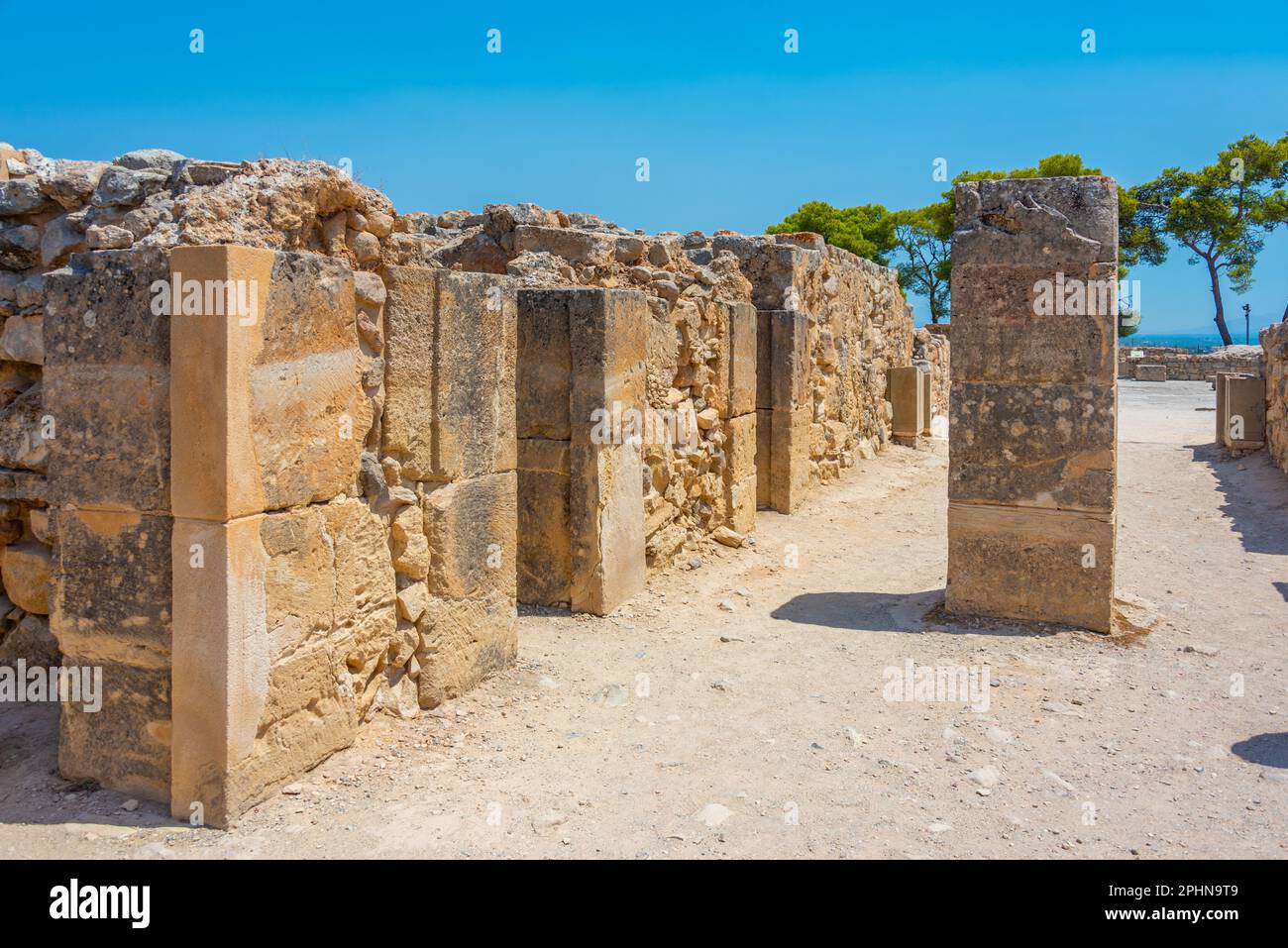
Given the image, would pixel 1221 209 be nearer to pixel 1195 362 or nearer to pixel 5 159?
pixel 1195 362

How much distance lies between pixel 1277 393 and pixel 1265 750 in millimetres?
9373

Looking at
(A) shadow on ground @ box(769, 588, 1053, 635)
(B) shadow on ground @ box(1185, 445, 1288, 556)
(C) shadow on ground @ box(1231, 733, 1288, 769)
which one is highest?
(B) shadow on ground @ box(1185, 445, 1288, 556)

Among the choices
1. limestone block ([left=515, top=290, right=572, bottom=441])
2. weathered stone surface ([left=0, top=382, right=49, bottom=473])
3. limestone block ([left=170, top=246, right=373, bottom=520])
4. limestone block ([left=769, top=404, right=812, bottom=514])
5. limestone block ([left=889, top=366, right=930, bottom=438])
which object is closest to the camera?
limestone block ([left=170, top=246, right=373, bottom=520])

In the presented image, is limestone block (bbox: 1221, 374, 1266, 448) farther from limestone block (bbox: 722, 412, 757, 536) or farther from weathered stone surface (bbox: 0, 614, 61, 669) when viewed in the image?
weathered stone surface (bbox: 0, 614, 61, 669)

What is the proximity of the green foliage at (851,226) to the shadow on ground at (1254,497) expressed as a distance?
72.8 ft

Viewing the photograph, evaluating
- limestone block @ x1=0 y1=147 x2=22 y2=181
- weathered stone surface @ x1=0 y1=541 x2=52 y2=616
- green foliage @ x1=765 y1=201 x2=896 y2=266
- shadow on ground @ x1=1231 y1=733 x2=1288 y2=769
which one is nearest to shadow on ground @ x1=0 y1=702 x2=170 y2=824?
weathered stone surface @ x1=0 y1=541 x2=52 y2=616

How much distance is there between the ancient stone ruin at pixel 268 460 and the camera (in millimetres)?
3357

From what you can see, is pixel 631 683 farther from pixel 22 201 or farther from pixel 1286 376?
pixel 1286 376

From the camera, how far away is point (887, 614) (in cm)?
639

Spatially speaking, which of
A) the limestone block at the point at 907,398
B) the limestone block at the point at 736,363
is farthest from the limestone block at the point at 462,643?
the limestone block at the point at 907,398

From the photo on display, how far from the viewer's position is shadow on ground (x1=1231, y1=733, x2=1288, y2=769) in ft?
13.6

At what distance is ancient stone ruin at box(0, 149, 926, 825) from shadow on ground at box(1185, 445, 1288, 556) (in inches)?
223

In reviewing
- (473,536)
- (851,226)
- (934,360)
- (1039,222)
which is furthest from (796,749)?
(851,226)

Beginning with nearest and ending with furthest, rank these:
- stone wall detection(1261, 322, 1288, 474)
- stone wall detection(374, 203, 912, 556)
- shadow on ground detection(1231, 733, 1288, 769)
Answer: shadow on ground detection(1231, 733, 1288, 769)
stone wall detection(374, 203, 912, 556)
stone wall detection(1261, 322, 1288, 474)
